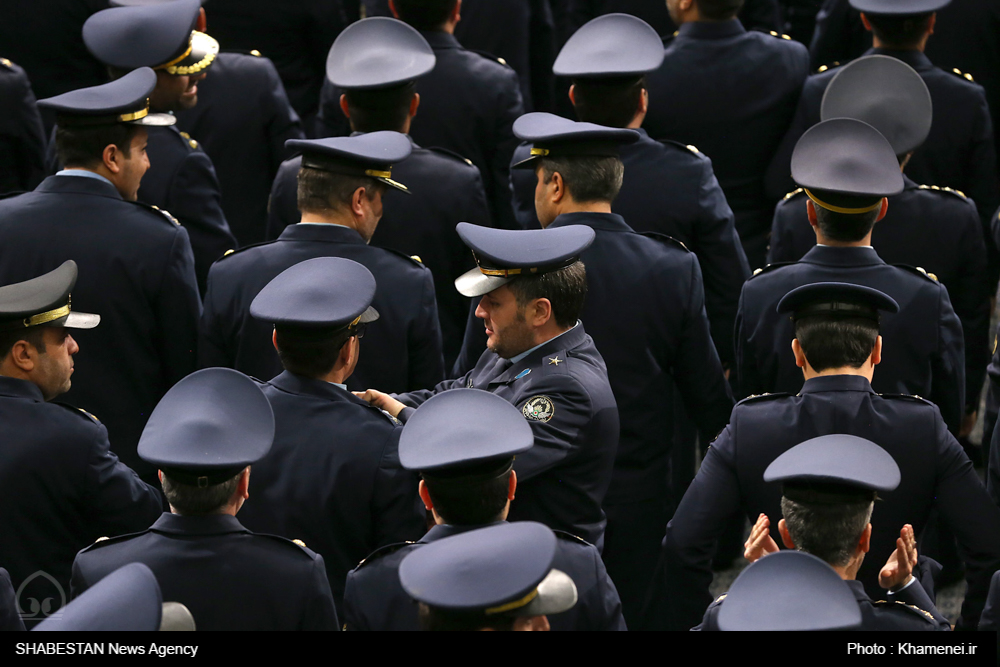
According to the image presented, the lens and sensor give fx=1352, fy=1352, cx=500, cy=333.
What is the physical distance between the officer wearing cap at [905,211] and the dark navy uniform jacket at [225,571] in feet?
8.71

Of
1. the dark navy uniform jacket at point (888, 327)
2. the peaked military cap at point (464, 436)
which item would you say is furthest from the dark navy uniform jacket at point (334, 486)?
the dark navy uniform jacket at point (888, 327)

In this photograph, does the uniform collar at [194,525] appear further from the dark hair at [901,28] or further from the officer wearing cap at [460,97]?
the dark hair at [901,28]

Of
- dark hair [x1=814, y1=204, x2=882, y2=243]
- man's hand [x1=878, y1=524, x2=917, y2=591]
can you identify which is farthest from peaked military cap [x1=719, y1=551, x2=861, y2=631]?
dark hair [x1=814, y1=204, x2=882, y2=243]

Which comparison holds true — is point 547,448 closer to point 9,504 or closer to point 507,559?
point 507,559

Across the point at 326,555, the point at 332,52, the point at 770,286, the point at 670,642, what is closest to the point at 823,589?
the point at 670,642

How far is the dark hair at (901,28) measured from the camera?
5.79 meters

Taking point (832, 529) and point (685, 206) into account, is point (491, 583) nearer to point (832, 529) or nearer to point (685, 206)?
point (832, 529)

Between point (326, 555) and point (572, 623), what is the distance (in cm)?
84

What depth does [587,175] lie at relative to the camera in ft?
15.5

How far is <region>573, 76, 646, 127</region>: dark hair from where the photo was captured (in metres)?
5.21

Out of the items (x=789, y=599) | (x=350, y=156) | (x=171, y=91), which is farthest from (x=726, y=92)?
(x=789, y=599)

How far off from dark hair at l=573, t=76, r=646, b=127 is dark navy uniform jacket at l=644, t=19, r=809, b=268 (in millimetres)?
775

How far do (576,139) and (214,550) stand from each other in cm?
210

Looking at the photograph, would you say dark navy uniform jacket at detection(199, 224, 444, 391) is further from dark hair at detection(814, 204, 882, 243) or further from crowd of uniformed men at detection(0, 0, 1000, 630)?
dark hair at detection(814, 204, 882, 243)
